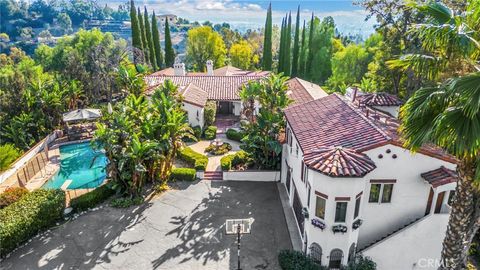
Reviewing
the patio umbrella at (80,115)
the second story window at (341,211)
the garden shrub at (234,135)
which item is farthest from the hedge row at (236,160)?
the patio umbrella at (80,115)

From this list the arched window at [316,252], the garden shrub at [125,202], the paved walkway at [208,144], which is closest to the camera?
the arched window at [316,252]

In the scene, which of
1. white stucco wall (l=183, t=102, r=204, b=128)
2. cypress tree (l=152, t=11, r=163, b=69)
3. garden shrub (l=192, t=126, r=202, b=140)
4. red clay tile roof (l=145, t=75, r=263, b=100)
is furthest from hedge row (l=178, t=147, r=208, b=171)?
cypress tree (l=152, t=11, r=163, b=69)

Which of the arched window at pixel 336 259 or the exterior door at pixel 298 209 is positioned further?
the exterior door at pixel 298 209

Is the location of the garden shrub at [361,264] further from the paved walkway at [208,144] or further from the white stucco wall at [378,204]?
the paved walkway at [208,144]

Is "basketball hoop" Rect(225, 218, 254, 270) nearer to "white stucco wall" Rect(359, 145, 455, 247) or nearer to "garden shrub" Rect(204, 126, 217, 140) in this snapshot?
"white stucco wall" Rect(359, 145, 455, 247)

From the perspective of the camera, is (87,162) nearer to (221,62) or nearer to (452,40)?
(452,40)
